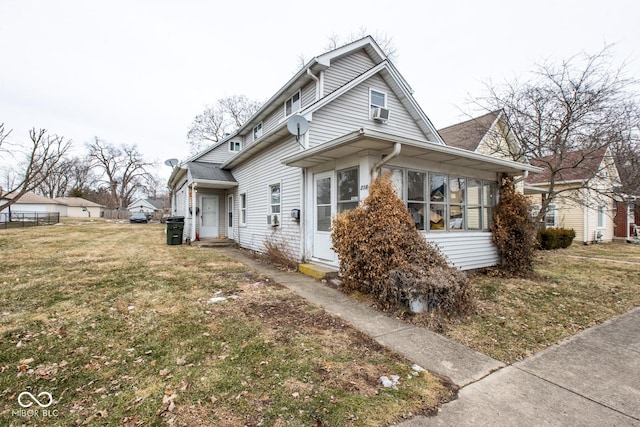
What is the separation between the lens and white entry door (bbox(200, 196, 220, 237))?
44.9 feet

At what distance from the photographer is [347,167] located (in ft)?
20.7

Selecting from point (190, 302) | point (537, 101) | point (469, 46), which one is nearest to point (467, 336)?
point (190, 302)


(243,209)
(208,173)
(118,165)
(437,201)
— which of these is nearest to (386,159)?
(437,201)

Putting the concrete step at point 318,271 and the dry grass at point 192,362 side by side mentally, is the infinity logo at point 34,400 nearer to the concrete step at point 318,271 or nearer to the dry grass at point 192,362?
the dry grass at point 192,362

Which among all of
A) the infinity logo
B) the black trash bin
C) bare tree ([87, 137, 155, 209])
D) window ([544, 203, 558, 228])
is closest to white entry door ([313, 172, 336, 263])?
the infinity logo

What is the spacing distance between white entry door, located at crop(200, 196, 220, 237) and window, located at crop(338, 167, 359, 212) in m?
9.18

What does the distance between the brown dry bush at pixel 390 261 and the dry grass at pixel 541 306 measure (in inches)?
18.3

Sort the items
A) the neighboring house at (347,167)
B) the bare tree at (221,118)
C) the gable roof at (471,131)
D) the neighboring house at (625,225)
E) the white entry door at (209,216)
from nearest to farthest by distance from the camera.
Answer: the neighboring house at (347,167), the gable roof at (471,131), the white entry door at (209,216), the neighboring house at (625,225), the bare tree at (221,118)

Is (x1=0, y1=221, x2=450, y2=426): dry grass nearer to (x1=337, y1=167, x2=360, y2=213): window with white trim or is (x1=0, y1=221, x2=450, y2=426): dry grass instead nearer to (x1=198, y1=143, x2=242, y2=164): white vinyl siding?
(x1=337, y1=167, x2=360, y2=213): window with white trim

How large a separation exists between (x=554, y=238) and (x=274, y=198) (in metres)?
12.5

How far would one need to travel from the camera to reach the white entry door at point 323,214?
6887 millimetres

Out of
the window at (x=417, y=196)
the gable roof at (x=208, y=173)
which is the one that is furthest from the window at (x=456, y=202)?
the gable roof at (x=208, y=173)

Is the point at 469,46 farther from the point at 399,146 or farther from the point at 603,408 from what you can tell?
the point at 603,408

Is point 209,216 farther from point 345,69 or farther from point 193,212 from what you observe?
point 345,69
